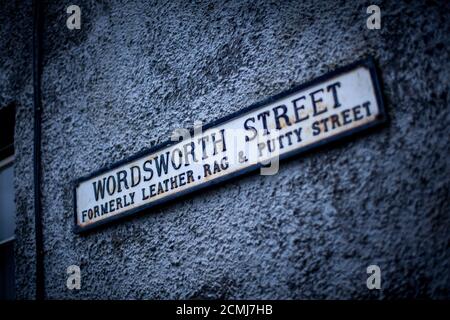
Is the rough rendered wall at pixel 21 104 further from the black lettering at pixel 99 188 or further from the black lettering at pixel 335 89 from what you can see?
the black lettering at pixel 335 89

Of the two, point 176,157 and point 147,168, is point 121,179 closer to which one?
point 147,168

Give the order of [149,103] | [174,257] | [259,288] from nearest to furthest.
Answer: [259,288], [174,257], [149,103]

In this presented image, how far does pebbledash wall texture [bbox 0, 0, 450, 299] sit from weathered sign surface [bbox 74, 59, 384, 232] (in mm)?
48

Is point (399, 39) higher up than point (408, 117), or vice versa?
point (399, 39)

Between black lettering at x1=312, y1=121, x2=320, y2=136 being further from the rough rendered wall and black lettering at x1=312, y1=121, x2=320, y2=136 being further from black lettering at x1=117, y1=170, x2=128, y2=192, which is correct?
the rough rendered wall

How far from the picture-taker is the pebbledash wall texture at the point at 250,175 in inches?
41.8

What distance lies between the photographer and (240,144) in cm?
133

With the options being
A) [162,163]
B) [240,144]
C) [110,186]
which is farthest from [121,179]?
[240,144]

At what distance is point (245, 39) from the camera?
1.45 metres

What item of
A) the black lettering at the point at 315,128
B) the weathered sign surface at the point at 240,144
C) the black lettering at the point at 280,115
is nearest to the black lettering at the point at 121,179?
the weathered sign surface at the point at 240,144

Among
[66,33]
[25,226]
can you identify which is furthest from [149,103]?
[25,226]

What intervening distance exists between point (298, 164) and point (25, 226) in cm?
150

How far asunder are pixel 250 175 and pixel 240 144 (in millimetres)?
115

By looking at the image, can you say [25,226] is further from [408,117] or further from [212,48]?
[408,117]
